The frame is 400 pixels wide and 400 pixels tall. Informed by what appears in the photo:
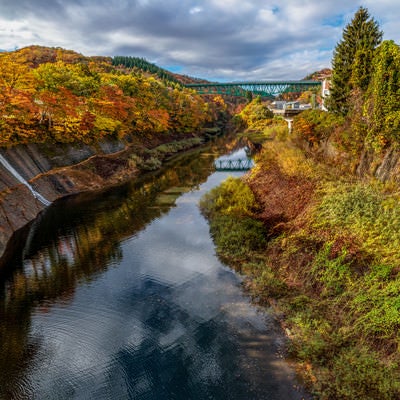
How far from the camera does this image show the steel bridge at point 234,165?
163ft

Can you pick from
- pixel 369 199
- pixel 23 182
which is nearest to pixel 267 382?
pixel 369 199

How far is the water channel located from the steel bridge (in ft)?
81.7

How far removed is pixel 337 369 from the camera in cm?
1087

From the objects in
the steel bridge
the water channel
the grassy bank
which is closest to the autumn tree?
the grassy bank

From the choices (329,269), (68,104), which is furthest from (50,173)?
(329,269)

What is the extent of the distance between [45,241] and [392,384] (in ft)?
75.6

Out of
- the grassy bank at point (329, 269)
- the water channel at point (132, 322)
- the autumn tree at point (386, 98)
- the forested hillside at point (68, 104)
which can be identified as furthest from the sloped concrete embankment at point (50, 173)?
the autumn tree at point (386, 98)

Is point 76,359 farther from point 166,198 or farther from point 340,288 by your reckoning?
point 166,198

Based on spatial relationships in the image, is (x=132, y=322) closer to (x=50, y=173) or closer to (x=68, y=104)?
(x=50, y=173)

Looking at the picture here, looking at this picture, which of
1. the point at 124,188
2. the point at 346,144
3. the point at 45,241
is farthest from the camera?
the point at 124,188

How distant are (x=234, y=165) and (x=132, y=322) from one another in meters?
41.4

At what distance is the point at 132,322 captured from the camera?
14.6 m

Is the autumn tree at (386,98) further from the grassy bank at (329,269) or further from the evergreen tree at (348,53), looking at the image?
the evergreen tree at (348,53)

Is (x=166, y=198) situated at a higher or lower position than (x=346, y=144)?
lower
